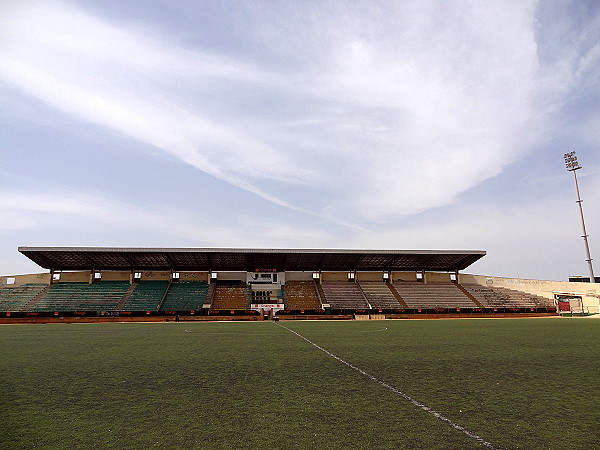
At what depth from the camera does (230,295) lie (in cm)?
4991

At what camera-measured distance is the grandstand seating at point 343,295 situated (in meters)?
48.2

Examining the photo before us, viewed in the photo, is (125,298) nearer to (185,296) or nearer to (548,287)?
(185,296)

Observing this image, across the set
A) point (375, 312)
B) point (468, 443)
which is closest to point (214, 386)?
point (468, 443)

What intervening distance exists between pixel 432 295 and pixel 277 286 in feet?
71.0

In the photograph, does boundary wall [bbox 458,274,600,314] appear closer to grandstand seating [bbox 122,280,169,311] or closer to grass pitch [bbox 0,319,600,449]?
grandstand seating [bbox 122,280,169,311]

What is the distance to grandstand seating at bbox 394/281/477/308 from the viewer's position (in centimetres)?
4894

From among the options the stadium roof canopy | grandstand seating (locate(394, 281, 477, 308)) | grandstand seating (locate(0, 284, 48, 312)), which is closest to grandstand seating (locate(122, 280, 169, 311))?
the stadium roof canopy

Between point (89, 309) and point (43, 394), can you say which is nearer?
point (43, 394)

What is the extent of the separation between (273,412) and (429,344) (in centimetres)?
1086

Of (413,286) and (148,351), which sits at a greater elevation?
(413,286)

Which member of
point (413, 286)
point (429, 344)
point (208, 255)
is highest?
point (208, 255)

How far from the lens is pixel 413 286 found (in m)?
54.0

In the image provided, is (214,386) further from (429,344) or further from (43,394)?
(429,344)

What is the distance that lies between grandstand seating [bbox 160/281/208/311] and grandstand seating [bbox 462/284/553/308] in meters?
37.8
